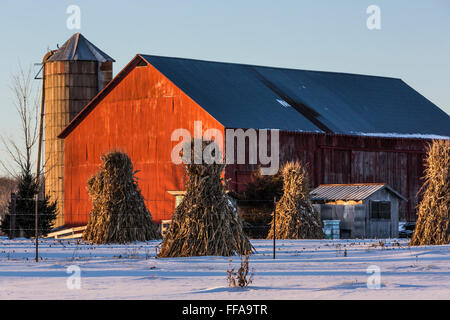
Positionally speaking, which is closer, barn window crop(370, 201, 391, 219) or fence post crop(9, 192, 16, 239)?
fence post crop(9, 192, 16, 239)

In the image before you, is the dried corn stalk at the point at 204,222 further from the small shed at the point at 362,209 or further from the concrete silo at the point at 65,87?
the concrete silo at the point at 65,87

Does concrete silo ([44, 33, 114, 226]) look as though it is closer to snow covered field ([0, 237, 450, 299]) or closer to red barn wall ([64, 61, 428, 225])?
red barn wall ([64, 61, 428, 225])

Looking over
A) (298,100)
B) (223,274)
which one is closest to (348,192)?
(298,100)

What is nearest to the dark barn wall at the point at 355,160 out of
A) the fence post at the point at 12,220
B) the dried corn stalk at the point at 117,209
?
the fence post at the point at 12,220

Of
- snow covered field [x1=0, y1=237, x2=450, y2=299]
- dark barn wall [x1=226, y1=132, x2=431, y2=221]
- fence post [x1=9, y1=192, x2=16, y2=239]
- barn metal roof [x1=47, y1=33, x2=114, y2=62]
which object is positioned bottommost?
snow covered field [x1=0, y1=237, x2=450, y2=299]

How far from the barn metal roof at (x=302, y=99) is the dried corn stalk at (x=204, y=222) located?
17.1 meters

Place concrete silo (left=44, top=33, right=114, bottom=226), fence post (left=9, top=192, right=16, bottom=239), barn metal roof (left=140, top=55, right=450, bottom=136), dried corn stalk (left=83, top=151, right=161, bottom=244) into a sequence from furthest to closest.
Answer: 1. concrete silo (left=44, top=33, right=114, bottom=226)
2. barn metal roof (left=140, top=55, right=450, bottom=136)
3. fence post (left=9, top=192, right=16, bottom=239)
4. dried corn stalk (left=83, top=151, right=161, bottom=244)

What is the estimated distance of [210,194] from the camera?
22.3 meters

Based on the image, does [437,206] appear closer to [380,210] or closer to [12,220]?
[380,210]

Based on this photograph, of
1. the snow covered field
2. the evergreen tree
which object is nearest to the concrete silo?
the evergreen tree

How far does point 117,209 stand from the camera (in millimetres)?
28141

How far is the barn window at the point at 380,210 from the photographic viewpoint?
3684 centimetres

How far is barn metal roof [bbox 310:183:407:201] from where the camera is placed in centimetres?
3678

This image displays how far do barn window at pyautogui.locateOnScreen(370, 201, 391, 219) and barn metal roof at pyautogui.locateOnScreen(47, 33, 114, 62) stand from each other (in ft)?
78.9
